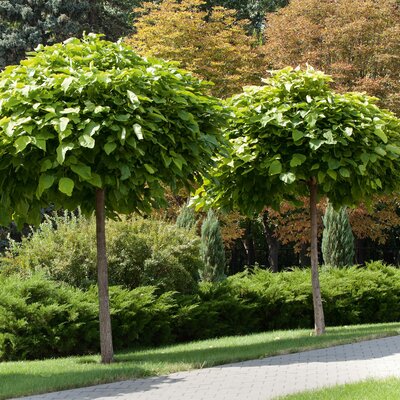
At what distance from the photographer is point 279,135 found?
35.6ft

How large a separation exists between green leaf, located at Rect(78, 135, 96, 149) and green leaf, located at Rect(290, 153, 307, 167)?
3.74 m

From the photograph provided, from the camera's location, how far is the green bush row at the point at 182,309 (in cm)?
1074

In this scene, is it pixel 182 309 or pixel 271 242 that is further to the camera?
pixel 271 242

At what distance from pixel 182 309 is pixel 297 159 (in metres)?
3.86

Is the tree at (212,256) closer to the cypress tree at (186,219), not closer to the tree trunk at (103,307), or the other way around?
the cypress tree at (186,219)

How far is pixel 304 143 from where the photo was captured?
10977mm

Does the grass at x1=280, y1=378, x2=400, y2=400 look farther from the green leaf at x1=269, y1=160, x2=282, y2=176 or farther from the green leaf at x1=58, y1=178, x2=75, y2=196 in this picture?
the green leaf at x1=269, y1=160, x2=282, y2=176

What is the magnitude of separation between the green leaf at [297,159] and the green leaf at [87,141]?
3.74m

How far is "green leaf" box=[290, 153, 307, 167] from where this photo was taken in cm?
1057

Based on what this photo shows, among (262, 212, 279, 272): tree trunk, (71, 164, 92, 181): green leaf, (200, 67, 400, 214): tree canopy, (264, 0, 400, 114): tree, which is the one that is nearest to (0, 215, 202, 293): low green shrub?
(200, 67, 400, 214): tree canopy

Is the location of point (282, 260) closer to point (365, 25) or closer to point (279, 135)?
point (365, 25)

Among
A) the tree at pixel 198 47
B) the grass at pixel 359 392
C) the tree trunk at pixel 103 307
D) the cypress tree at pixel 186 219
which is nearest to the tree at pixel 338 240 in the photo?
the cypress tree at pixel 186 219

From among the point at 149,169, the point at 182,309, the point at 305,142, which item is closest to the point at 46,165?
the point at 149,169

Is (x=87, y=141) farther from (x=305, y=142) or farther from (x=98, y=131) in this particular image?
(x=305, y=142)
